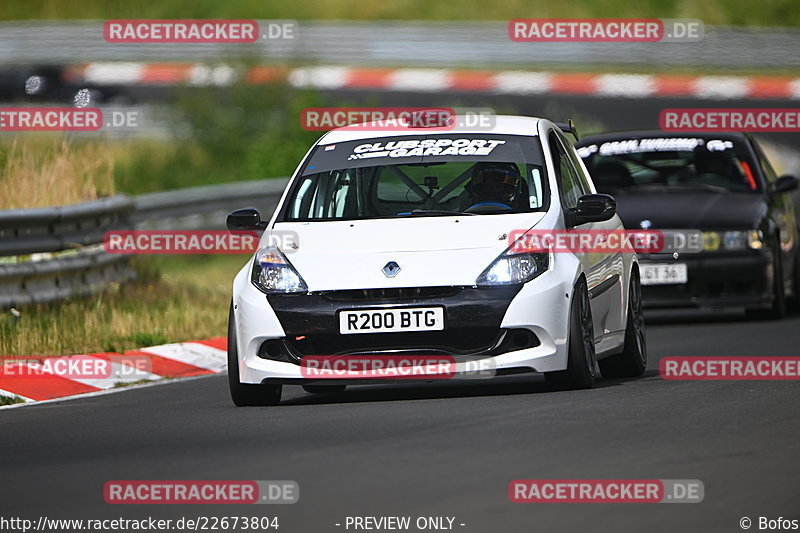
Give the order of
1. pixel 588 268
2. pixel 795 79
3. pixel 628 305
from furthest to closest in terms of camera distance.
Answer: pixel 795 79 → pixel 628 305 → pixel 588 268

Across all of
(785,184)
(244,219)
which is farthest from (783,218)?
(244,219)

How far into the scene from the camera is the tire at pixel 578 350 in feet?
32.3

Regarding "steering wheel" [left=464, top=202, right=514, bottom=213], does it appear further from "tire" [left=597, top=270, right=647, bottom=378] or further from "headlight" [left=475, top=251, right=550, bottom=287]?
"tire" [left=597, top=270, right=647, bottom=378]

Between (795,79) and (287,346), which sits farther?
(795,79)

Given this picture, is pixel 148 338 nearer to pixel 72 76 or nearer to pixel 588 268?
pixel 588 268

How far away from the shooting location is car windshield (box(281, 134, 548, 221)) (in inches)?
415

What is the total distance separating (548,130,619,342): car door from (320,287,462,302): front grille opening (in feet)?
2.89

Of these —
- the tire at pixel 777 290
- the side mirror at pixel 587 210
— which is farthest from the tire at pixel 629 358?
the tire at pixel 777 290

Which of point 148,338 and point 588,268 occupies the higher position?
point 588,268

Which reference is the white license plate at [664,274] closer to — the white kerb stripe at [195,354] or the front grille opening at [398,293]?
the white kerb stripe at [195,354]

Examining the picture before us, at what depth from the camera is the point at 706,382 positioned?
1058 centimetres

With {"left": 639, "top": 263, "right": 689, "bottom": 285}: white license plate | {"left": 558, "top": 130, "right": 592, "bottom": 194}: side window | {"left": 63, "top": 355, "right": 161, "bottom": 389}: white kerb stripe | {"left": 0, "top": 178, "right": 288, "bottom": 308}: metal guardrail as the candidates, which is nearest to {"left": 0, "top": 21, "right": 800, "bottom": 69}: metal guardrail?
{"left": 0, "top": 178, "right": 288, "bottom": 308}: metal guardrail

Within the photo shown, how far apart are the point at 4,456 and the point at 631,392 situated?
11.4 feet

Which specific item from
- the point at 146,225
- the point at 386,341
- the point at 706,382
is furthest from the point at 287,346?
the point at 146,225
